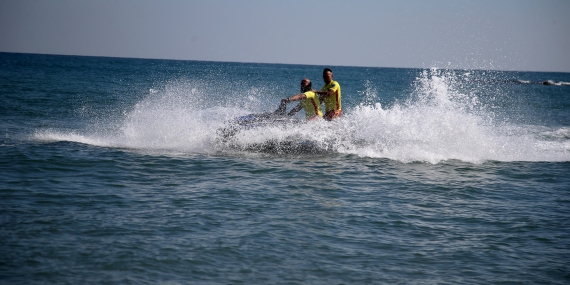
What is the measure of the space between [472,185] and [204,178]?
540cm

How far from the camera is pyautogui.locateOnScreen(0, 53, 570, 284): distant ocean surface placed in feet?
20.0

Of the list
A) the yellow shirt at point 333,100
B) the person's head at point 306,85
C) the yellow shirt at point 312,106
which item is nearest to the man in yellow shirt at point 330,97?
the yellow shirt at point 333,100

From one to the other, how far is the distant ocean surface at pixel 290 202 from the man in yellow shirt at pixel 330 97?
1.03ft

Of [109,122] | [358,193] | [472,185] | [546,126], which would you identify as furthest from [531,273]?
[546,126]

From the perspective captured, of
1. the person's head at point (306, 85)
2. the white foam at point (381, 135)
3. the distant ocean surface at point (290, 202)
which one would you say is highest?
the person's head at point (306, 85)

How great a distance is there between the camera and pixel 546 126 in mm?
23750

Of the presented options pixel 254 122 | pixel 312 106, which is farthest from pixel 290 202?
pixel 312 106

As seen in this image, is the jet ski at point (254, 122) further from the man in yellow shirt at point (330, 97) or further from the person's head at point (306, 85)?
the man in yellow shirt at point (330, 97)

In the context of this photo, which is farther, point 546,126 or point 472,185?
point 546,126

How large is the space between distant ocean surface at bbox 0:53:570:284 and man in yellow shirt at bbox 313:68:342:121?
315 mm

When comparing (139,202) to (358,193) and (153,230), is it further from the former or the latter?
(358,193)

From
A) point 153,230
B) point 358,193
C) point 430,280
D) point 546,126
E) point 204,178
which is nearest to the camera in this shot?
point 430,280

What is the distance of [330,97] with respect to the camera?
44.1ft

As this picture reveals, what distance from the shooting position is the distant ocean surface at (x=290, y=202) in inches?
240
